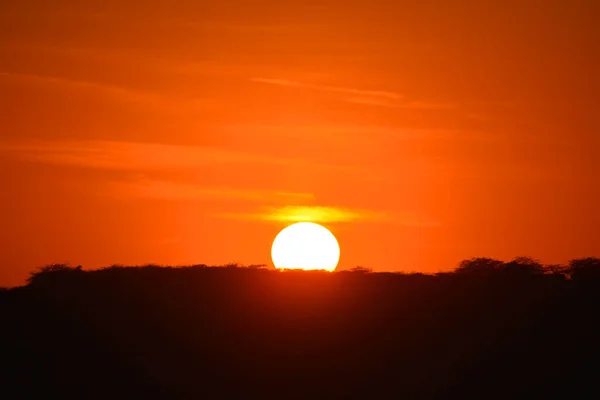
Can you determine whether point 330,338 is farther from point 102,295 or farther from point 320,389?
point 102,295

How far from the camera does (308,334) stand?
36.0m

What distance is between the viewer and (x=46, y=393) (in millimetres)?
34719

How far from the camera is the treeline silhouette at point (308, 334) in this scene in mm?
33188

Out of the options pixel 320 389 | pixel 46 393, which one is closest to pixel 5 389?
pixel 46 393

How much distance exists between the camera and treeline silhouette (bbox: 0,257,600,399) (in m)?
33.2

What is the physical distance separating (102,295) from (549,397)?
16.0m

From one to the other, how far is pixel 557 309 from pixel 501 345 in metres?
2.21

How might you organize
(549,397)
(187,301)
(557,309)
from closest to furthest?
(549,397) → (557,309) → (187,301)

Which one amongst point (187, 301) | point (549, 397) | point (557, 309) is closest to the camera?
point (549, 397)

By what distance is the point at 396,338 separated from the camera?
3491 cm

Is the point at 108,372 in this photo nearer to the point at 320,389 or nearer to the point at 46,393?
the point at 46,393

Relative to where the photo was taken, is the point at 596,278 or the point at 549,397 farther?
the point at 596,278

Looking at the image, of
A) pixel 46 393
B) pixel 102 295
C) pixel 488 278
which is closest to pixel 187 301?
pixel 102 295

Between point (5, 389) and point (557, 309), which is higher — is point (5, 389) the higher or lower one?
the lower one
